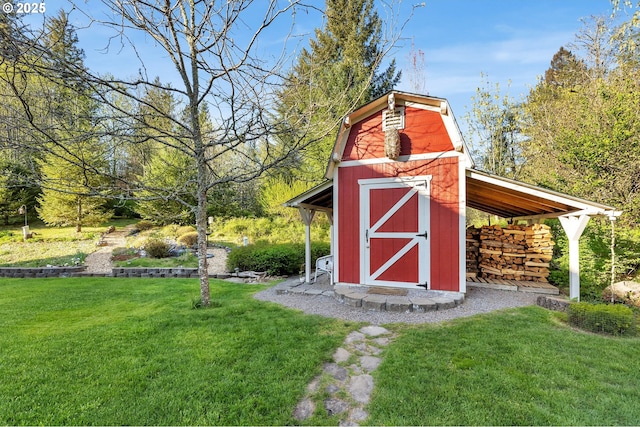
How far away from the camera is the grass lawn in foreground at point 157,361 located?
7.02 feet

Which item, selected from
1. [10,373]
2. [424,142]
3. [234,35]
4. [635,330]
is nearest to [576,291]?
[635,330]

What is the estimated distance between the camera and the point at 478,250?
6992 millimetres

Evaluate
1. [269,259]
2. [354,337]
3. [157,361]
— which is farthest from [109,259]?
[354,337]

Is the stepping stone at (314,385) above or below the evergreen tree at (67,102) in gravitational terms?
below

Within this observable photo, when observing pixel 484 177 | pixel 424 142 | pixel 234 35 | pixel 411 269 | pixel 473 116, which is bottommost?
pixel 411 269

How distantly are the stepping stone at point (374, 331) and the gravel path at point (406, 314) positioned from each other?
22cm

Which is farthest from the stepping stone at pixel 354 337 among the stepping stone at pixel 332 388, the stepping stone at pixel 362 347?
the stepping stone at pixel 332 388

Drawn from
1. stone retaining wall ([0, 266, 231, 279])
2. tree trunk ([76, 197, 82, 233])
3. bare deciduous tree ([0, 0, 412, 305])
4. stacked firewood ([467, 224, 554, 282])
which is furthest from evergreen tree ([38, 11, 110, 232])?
tree trunk ([76, 197, 82, 233])

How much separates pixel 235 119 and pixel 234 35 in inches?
42.2

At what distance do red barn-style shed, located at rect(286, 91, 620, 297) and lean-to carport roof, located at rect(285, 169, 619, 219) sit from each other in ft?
0.07

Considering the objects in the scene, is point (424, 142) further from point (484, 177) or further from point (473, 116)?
point (473, 116)

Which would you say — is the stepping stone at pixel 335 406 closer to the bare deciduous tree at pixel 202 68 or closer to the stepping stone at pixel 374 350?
the stepping stone at pixel 374 350

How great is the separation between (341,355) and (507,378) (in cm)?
145

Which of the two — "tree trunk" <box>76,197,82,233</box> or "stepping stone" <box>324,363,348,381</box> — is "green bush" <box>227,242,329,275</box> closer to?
"stepping stone" <box>324,363,348,381</box>
